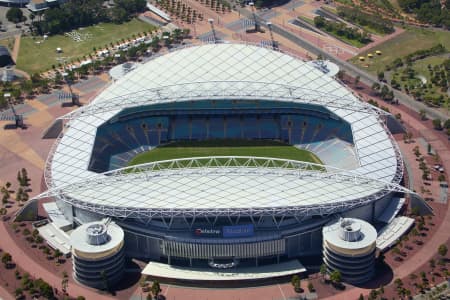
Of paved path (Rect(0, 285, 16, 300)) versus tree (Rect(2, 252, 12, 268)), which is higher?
tree (Rect(2, 252, 12, 268))

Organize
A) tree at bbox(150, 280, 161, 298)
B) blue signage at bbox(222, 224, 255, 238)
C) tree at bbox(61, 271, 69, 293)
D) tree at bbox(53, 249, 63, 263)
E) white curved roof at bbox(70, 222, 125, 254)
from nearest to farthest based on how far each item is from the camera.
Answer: tree at bbox(150, 280, 161, 298) < white curved roof at bbox(70, 222, 125, 254) < tree at bbox(61, 271, 69, 293) < blue signage at bbox(222, 224, 255, 238) < tree at bbox(53, 249, 63, 263)

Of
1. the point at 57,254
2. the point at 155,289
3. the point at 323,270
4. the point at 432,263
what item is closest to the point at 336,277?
the point at 323,270

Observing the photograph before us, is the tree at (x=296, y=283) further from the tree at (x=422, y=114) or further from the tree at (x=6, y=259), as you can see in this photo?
the tree at (x=422, y=114)

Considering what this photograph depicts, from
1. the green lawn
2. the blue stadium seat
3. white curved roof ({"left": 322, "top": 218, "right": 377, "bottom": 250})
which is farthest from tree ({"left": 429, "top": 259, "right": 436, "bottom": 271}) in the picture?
the blue stadium seat

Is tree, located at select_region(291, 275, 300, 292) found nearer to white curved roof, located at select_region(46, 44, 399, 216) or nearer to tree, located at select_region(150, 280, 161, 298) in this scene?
white curved roof, located at select_region(46, 44, 399, 216)

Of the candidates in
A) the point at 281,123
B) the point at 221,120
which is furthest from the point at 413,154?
the point at 221,120

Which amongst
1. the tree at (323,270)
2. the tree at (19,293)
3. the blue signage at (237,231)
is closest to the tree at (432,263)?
the tree at (323,270)
